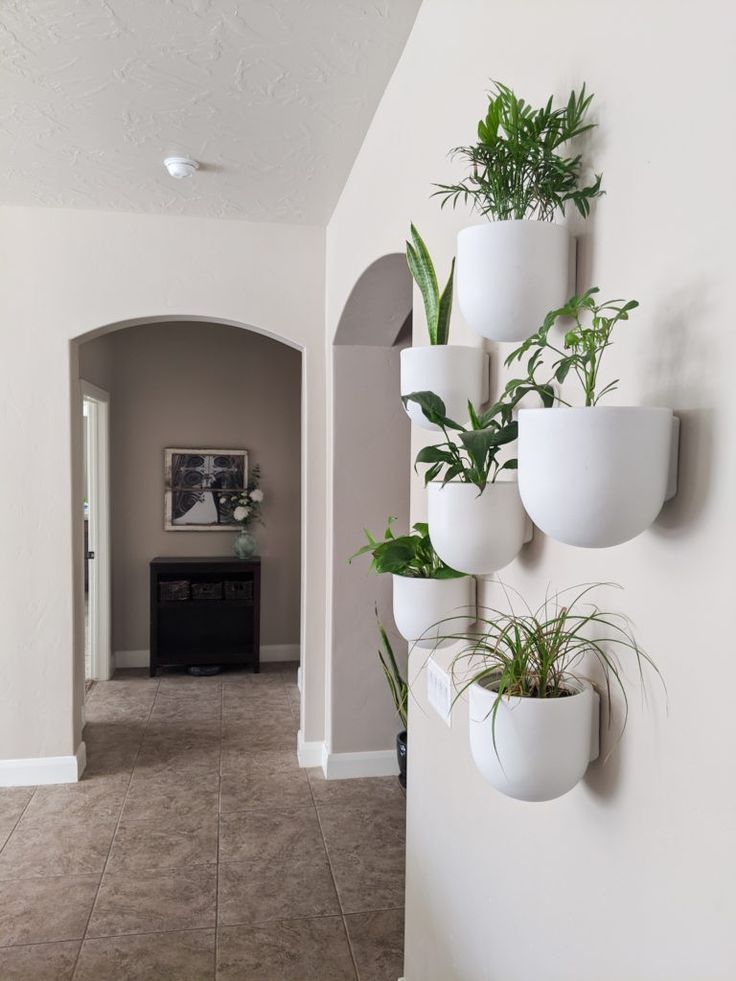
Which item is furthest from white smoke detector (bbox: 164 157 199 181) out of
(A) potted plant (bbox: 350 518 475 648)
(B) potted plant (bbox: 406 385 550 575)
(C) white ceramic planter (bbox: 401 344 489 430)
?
(B) potted plant (bbox: 406 385 550 575)

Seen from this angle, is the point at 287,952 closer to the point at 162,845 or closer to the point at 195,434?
the point at 162,845

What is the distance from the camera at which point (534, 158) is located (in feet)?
3.16

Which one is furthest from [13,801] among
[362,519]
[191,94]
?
[191,94]

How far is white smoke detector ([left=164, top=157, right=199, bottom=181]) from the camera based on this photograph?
2791 mm

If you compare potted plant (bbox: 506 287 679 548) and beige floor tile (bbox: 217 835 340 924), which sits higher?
potted plant (bbox: 506 287 679 548)

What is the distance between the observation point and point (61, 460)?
11.4 ft

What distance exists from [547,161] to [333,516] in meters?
2.66

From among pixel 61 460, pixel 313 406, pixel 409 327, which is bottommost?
pixel 61 460

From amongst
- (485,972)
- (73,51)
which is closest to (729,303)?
(485,972)

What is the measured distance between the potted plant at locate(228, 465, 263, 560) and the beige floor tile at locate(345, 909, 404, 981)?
3099mm

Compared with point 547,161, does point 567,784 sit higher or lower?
lower

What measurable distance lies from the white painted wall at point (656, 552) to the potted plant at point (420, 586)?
136 millimetres

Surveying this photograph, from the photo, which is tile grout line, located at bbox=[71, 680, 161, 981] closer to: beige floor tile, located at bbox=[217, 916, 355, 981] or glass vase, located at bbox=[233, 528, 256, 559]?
beige floor tile, located at bbox=[217, 916, 355, 981]

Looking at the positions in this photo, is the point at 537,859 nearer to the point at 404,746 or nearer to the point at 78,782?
the point at 404,746
